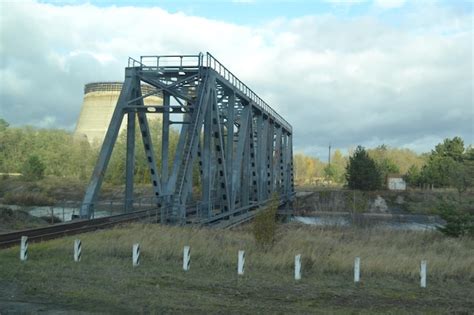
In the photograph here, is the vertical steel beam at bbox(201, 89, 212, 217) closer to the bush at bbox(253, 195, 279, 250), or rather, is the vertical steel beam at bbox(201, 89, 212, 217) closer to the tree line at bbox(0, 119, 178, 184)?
the bush at bbox(253, 195, 279, 250)

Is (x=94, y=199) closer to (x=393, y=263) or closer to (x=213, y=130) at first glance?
(x=213, y=130)

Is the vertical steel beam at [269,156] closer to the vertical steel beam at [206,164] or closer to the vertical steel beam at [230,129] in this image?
the vertical steel beam at [230,129]

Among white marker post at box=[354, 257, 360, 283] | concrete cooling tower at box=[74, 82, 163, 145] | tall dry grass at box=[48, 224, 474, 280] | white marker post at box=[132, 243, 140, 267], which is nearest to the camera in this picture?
white marker post at box=[354, 257, 360, 283]

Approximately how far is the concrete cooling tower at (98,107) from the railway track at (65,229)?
62.6 metres

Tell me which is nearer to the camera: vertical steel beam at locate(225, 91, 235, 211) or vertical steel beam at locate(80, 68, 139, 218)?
vertical steel beam at locate(80, 68, 139, 218)

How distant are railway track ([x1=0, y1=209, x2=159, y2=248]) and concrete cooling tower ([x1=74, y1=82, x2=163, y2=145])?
6257cm

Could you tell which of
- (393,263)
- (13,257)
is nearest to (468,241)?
(393,263)

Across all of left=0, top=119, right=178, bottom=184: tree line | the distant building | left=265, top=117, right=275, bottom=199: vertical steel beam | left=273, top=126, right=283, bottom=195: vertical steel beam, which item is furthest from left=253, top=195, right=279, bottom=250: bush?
the distant building

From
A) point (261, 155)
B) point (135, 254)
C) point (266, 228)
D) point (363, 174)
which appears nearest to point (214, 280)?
point (135, 254)

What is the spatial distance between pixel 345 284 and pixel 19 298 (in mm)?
7861

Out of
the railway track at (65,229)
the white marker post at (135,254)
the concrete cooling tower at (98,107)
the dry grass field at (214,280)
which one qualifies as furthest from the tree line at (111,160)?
the white marker post at (135,254)

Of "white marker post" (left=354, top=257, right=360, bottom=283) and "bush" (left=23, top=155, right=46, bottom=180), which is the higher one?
"bush" (left=23, top=155, right=46, bottom=180)

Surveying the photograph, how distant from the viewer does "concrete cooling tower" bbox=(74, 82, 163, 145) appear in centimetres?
9312

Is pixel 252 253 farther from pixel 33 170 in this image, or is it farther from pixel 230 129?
pixel 33 170
